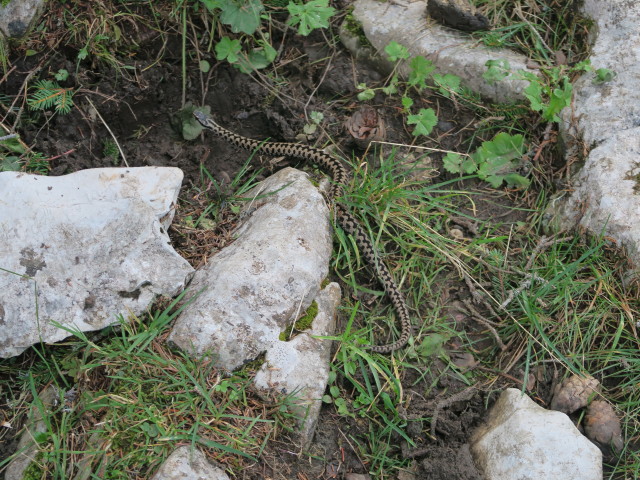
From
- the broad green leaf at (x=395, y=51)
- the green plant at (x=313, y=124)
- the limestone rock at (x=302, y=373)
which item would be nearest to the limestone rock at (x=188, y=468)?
the limestone rock at (x=302, y=373)

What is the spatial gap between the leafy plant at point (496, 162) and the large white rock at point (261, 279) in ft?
4.78

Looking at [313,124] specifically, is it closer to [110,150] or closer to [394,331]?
[110,150]

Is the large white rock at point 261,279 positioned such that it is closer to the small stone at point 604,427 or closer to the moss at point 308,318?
the moss at point 308,318

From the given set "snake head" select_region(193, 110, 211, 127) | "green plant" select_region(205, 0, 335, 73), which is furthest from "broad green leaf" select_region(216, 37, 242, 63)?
"snake head" select_region(193, 110, 211, 127)

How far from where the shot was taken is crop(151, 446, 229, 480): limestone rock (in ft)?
12.4

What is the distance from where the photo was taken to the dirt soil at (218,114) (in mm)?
5438

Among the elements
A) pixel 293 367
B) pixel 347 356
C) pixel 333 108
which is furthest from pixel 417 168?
pixel 293 367

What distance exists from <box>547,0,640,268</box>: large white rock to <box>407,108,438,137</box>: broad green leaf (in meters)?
1.22

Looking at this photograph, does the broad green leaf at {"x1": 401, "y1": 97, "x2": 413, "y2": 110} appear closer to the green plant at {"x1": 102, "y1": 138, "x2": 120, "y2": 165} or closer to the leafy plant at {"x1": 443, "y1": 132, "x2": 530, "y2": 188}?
the leafy plant at {"x1": 443, "y1": 132, "x2": 530, "y2": 188}

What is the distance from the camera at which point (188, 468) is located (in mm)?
3824

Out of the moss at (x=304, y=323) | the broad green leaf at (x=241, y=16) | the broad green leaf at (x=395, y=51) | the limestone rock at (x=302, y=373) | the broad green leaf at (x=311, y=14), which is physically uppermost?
the broad green leaf at (x=311, y=14)

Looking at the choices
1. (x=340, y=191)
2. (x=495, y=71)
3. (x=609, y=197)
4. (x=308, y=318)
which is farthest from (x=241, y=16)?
(x=609, y=197)

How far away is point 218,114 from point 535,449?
4.25m

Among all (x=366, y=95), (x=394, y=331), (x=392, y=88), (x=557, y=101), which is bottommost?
(x=394, y=331)
